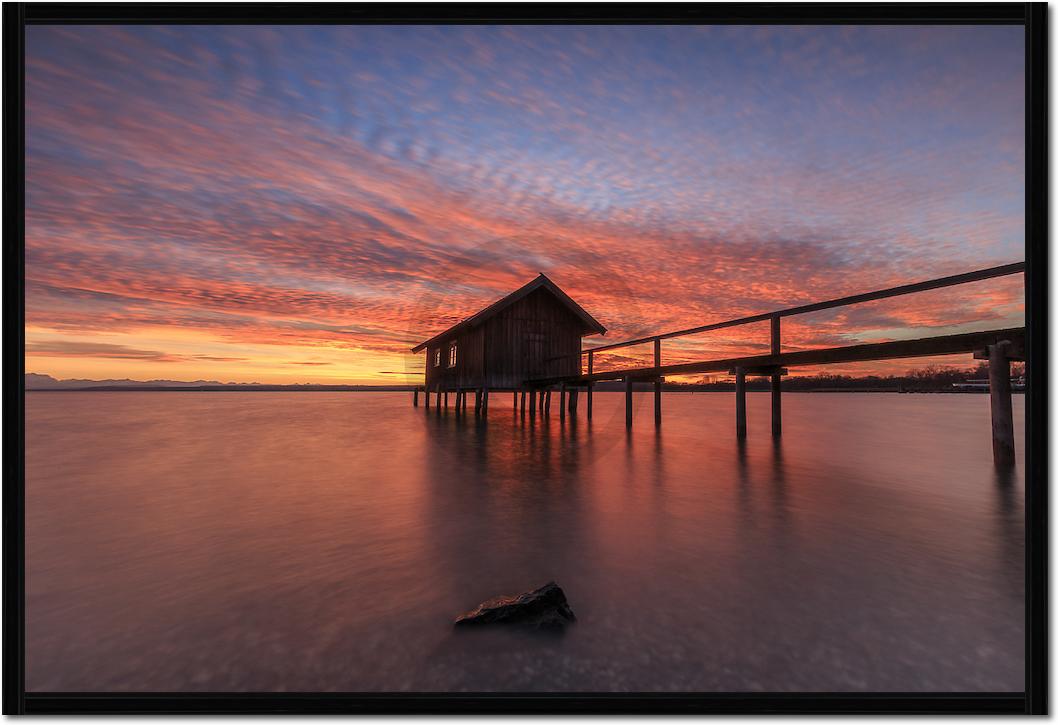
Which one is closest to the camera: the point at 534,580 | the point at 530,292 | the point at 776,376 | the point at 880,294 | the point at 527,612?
the point at 527,612

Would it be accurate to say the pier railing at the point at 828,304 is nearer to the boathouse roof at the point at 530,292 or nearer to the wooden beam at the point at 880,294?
the wooden beam at the point at 880,294

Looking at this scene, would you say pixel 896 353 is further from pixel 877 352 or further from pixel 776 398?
pixel 776 398

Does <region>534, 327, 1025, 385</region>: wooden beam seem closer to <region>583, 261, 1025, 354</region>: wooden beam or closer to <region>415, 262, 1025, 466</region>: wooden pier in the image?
<region>415, 262, 1025, 466</region>: wooden pier

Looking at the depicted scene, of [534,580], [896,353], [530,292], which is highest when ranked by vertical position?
[530,292]

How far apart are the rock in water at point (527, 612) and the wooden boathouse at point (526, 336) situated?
1904cm

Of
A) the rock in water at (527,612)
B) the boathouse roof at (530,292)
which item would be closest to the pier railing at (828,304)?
the rock in water at (527,612)

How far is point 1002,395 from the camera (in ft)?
25.6

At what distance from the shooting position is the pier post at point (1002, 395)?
7.79 meters

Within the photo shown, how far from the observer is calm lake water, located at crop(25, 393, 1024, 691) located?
107 inches

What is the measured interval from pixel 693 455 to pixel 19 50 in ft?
42.6

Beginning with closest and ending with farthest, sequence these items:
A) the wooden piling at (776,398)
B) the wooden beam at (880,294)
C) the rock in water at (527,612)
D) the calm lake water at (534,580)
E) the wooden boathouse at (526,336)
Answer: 1. the calm lake water at (534,580)
2. the rock in water at (527,612)
3. the wooden beam at (880,294)
4. the wooden piling at (776,398)
5. the wooden boathouse at (526,336)

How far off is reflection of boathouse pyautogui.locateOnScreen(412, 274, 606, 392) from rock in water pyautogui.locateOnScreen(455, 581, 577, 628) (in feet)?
61.9

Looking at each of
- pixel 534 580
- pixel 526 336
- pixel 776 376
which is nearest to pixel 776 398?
pixel 776 376

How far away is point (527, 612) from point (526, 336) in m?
20.2
